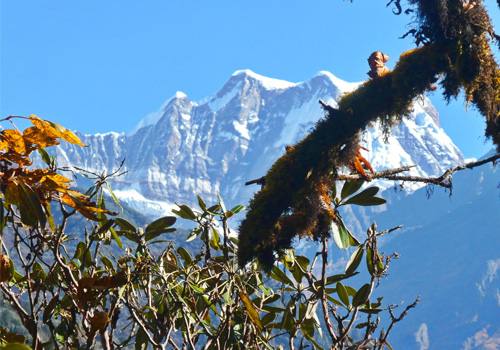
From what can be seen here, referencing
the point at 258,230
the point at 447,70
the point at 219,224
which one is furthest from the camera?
the point at 219,224

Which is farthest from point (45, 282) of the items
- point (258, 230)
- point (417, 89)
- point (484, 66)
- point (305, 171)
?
point (484, 66)

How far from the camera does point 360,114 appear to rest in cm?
224

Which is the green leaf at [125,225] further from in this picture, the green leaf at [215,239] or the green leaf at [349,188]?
the green leaf at [349,188]

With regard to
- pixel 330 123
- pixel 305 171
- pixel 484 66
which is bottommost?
pixel 305 171

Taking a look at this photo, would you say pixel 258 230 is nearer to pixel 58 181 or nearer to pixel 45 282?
pixel 58 181

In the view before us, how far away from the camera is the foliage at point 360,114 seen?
217cm

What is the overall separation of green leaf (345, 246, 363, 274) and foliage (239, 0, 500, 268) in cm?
32

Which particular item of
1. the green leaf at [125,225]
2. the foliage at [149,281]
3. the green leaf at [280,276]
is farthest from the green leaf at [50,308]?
the green leaf at [280,276]

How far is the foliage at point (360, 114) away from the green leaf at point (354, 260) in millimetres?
323

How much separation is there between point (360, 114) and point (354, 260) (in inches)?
27.3

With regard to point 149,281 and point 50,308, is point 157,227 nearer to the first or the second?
point 149,281

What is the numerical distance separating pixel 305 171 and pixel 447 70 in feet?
2.07

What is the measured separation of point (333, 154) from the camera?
86.4 inches

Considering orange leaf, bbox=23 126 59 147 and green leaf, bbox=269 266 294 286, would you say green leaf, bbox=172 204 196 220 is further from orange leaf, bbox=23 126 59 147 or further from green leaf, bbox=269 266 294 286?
orange leaf, bbox=23 126 59 147
